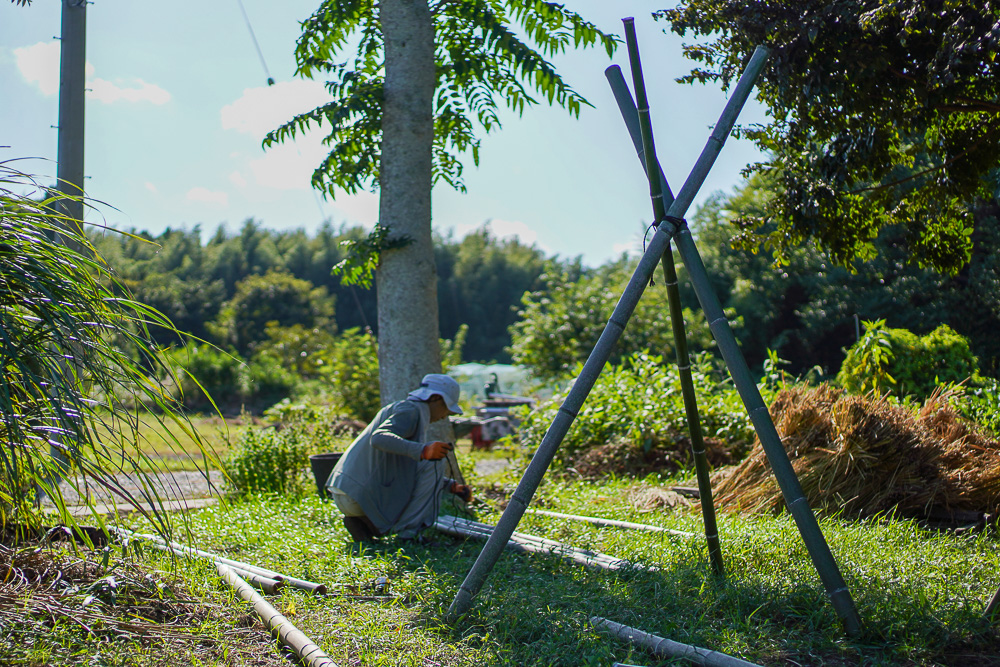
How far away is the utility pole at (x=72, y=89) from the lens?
662 centimetres

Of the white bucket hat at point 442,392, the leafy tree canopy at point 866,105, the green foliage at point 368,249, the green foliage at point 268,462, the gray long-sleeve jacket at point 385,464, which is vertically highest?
the leafy tree canopy at point 866,105

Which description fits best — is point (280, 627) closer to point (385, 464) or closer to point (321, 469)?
point (385, 464)

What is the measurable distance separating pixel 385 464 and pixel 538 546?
1225mm

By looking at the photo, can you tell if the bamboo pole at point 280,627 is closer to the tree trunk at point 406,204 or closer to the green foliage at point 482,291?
the tree trunk at point 406,204

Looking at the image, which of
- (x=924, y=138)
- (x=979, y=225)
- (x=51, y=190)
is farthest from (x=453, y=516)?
(x=979, y=225)

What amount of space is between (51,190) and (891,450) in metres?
5.30

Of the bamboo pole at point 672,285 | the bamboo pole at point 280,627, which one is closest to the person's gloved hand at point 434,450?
the bamboo pole at point 280,627

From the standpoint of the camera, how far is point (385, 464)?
5109 millimetres

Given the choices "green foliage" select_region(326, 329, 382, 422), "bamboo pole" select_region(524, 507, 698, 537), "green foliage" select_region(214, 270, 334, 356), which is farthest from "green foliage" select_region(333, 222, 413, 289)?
"green foliage" select_region(214, 270, 334, 356)

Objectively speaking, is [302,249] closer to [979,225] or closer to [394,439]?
[979,225]

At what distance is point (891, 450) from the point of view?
5352mm

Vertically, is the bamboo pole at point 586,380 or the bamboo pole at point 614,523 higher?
the bamboo pole at point 586,380

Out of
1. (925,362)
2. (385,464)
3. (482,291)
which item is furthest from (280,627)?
(482,291)

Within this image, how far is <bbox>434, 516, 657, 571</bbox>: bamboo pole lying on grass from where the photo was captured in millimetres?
4098
